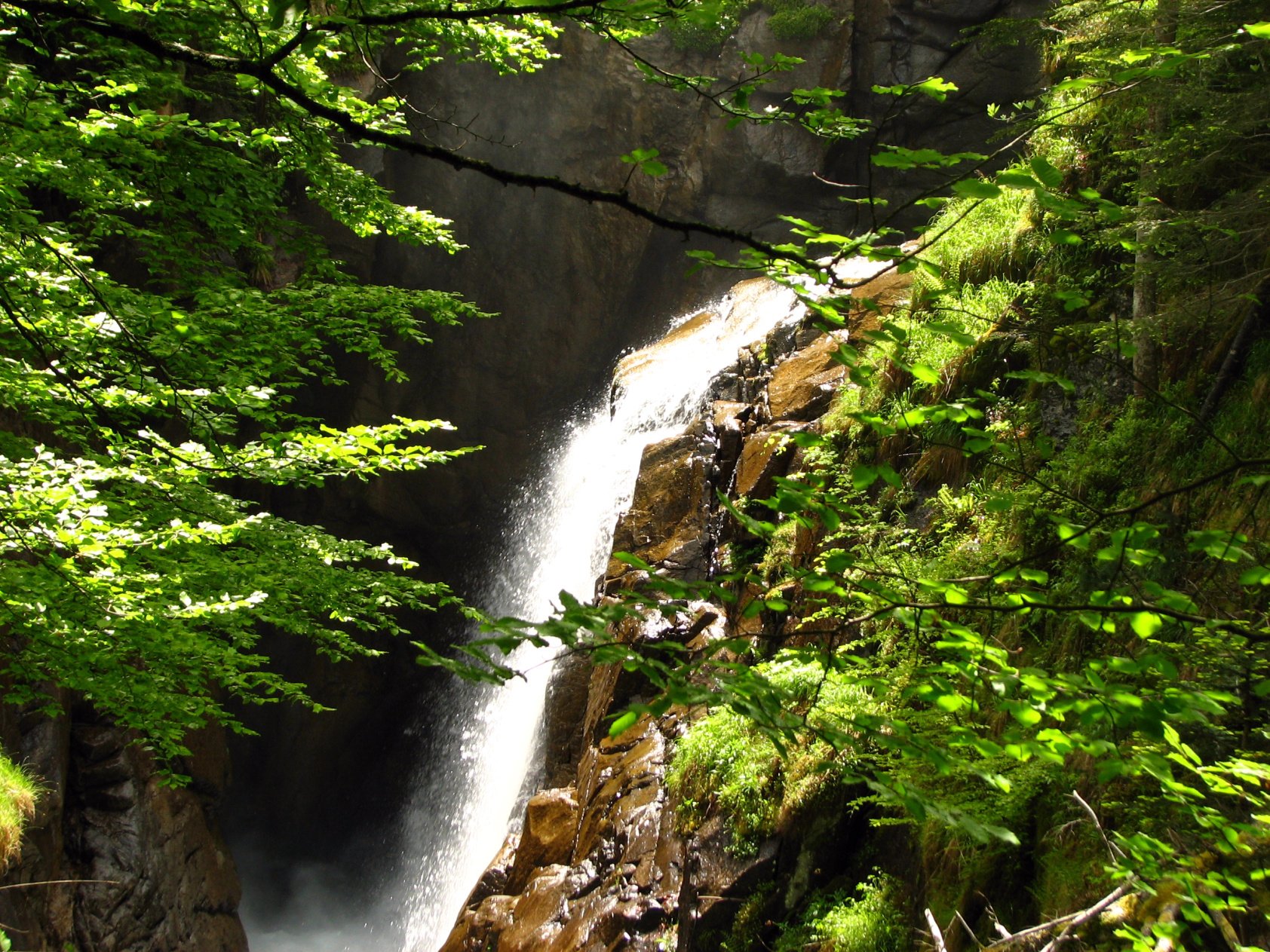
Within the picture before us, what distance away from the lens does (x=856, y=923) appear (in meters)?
4.29

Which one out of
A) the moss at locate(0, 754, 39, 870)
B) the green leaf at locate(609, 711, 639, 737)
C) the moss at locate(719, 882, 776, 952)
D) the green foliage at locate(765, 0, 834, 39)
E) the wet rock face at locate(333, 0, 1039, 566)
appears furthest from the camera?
the green foliage at locate(765, 0, 834, 39)

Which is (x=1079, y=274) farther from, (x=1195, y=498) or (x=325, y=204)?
(x=325, y=204)

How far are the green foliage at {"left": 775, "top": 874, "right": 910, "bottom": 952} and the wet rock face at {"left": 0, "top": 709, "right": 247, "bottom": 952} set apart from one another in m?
6.74

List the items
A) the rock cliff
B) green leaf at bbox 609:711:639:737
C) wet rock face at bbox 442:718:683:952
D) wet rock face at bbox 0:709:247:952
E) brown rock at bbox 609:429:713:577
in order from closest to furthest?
1. green leaf at bbox 609:711:639:737
2. the rock cliff
3. wet rock face at bbox 442:718:683:952
4. wet rock face at bbox 0:709:247:952
5. brown rock at bbox 609:429:713:577

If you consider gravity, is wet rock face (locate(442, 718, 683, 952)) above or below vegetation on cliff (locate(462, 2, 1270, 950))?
below

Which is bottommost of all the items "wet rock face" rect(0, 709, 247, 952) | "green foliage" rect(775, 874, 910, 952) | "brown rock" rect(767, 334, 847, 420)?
"wet rock face" rect(0, 709, 247, 952)

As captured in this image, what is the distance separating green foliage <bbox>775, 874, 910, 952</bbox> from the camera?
416 centimetres

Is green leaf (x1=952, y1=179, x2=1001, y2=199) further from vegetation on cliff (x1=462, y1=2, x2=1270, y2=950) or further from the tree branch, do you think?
the tree branch

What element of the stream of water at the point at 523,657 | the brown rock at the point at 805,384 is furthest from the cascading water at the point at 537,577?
the brown rock at the point at 805,384

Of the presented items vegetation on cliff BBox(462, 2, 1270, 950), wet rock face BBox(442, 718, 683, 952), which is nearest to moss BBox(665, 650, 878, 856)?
vegetation on cliff BBox(462, 2, 1270, 950)

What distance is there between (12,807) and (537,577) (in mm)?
8597

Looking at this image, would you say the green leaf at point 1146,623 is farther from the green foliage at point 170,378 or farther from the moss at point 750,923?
the moss at point 750,923

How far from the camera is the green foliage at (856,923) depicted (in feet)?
13.6

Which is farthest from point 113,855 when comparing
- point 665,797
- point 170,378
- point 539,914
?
point 170,378
